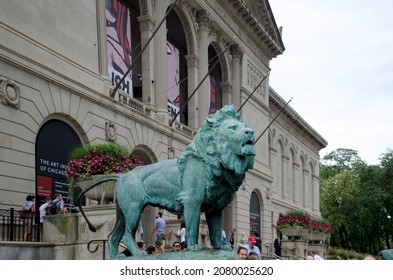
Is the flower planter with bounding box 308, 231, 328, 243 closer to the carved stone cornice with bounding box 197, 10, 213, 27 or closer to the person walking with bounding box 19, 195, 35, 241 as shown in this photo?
the carved stone cornice with bounding box 197, 10, 213, 27

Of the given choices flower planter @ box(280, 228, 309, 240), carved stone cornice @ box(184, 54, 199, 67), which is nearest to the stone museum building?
carved stone cornice @ box(184, 54, 199, 67)

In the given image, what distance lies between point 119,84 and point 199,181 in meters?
20.8

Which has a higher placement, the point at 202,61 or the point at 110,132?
the point at 202,61

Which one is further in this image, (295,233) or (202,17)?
(202,17)

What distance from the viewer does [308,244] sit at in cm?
4156

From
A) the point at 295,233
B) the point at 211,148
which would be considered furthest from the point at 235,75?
the point at 211,148

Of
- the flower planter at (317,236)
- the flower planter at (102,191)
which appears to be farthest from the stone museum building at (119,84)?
the flower planter at (317,236)

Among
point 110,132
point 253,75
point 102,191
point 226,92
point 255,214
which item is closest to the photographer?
point 102,191

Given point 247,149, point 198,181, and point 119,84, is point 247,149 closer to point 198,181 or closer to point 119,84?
point 198,181

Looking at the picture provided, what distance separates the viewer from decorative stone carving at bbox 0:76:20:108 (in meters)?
22.2

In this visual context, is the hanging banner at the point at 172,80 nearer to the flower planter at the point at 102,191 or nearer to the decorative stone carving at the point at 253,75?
the decorative stone carving at the point at 253,75

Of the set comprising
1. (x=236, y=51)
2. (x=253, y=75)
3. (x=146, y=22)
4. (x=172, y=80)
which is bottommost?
(x=172, y=80)

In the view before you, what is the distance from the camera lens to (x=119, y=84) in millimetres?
28938

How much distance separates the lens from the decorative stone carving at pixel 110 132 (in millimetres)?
28875
